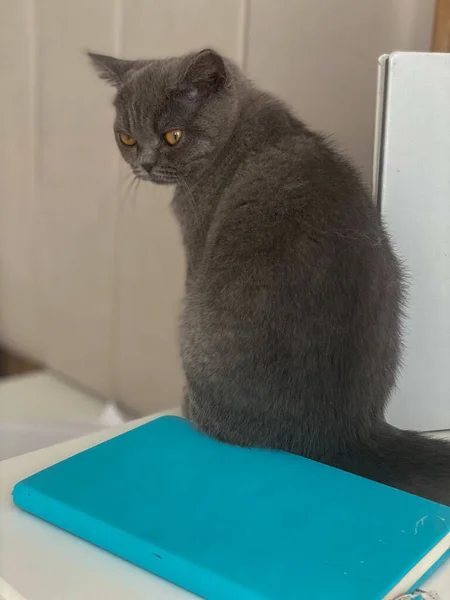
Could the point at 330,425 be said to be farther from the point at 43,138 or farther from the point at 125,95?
the point at 43,138

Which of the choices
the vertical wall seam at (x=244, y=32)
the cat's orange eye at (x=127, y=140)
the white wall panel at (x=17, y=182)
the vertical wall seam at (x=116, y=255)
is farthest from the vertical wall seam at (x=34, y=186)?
the cat's orange eye at (x=127, y=140)

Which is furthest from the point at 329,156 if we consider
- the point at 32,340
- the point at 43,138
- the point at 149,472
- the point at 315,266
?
the point at 32,340

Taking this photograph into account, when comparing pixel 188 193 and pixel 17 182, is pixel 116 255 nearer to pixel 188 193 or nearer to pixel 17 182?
pixel 17 182

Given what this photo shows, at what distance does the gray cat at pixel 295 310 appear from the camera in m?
0.70

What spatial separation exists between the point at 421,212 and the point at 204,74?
0.98 ft

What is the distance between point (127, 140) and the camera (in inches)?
34.4

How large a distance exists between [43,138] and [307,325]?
104cm

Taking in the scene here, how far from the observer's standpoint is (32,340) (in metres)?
1.72

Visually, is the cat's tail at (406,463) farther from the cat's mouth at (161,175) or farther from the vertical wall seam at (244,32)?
the vertical wall seam at (244,32)

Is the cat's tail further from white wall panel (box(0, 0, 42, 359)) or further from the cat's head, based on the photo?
white wall panel (box(0, 0, 42, 359))

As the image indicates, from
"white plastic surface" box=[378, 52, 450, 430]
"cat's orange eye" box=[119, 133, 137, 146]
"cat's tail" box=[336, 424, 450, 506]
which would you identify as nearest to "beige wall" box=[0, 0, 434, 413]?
"white plastic surface" box=[378, 52, 450, 430]

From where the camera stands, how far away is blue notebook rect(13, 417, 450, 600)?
0.52 m

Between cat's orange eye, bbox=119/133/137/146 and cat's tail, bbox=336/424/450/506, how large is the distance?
46cm

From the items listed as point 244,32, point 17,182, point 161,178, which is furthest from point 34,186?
point 161,178
